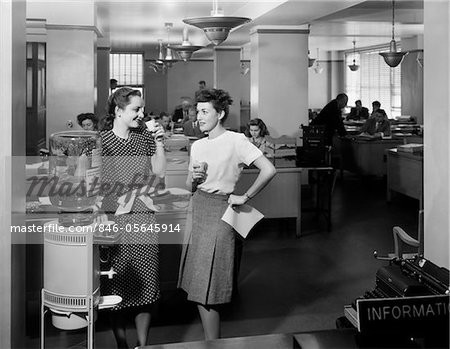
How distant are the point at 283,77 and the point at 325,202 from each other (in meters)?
2.20

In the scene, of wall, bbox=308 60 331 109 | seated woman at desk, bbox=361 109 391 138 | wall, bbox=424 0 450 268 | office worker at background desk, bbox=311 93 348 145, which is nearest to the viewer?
wall, bbox=424 0 450 268

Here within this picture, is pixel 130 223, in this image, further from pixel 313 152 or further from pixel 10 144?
pixel 313 152

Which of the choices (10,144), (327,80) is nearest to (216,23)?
(10,144)

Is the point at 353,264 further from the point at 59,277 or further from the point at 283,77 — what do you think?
the point at 283,77

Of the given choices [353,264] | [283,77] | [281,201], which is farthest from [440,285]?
[283,77]

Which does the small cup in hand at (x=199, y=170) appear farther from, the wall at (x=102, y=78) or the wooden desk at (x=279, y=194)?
the wall at (x=102, y=78)

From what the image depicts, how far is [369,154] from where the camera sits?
35.6 ft

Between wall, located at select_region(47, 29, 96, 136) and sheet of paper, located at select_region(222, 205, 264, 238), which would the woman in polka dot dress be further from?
wall, located at select_region(47, 29, 96, 136)

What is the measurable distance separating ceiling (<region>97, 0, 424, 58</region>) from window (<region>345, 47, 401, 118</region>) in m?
1.37

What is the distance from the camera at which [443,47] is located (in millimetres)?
2582

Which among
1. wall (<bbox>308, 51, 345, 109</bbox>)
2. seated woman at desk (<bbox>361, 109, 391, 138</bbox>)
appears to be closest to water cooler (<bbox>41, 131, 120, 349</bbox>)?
seated woman at desk (<bbox>361, 109, 391, 138</bbox>)

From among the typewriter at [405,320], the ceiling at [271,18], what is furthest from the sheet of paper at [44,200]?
the ceiling at [271,18]

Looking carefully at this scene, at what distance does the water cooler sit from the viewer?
95.8 inches

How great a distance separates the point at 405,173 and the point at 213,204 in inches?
230
